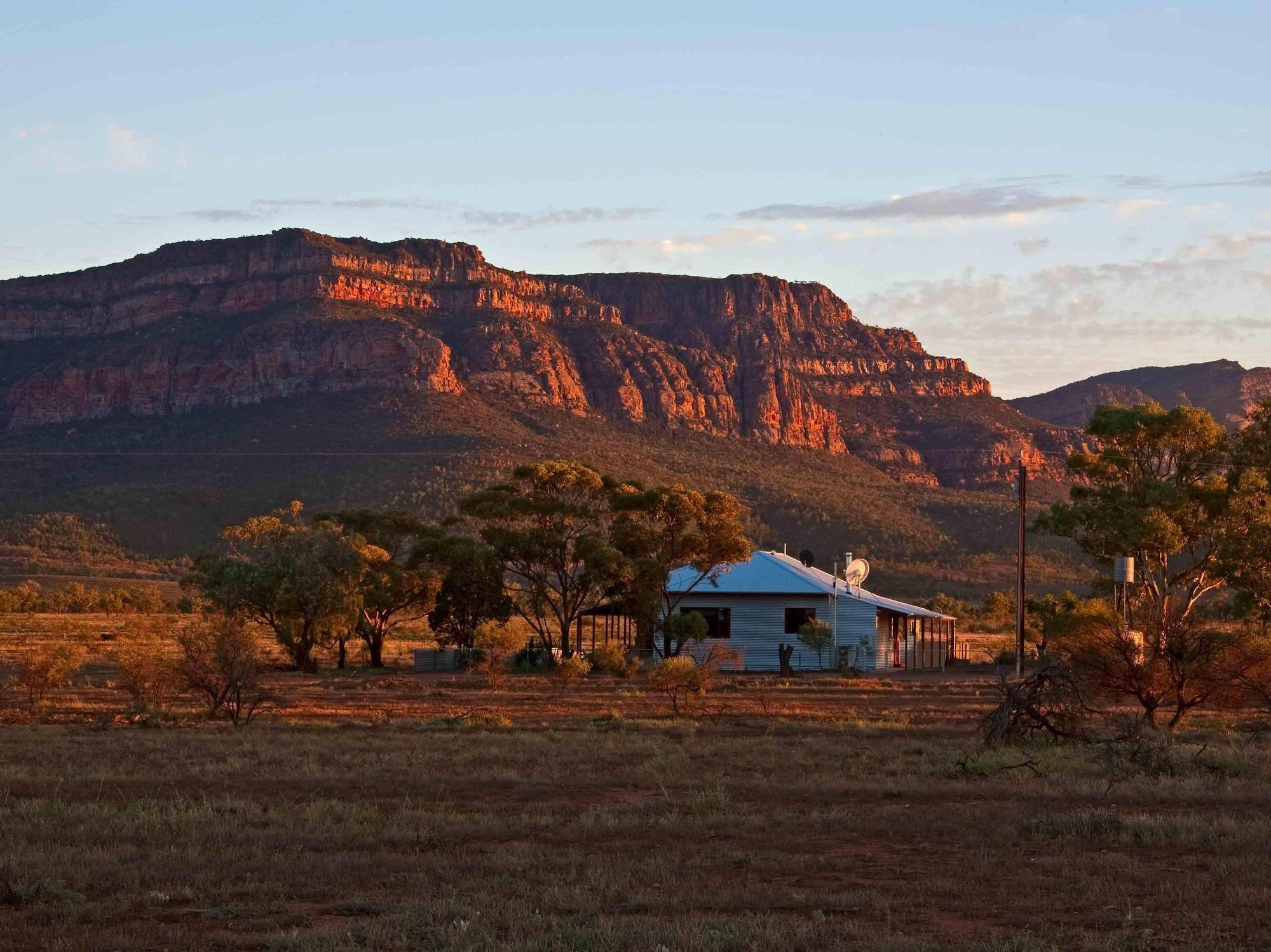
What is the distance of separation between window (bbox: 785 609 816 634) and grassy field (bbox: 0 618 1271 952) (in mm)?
23976

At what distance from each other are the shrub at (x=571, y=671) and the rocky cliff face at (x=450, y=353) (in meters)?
65.6

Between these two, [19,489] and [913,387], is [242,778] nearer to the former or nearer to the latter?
[19,489]

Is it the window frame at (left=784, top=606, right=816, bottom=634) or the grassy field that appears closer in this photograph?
the grassy field

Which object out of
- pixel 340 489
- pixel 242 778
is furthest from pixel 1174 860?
pixel 340 489

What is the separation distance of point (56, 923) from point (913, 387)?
142 m

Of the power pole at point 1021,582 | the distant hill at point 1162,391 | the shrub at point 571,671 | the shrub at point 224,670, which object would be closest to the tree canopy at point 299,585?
the shrub at point 571,671

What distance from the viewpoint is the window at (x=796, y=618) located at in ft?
161

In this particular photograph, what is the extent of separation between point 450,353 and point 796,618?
65797 millimetres

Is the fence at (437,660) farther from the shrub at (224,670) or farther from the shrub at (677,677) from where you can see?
the shrub at (224,670)

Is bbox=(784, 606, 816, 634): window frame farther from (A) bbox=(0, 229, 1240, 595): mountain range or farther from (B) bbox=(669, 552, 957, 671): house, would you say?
(A) bbox=(0, 229, 1240, 595): mountain range

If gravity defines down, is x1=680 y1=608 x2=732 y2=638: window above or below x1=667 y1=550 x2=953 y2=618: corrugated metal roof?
below

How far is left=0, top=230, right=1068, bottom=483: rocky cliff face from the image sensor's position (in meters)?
111

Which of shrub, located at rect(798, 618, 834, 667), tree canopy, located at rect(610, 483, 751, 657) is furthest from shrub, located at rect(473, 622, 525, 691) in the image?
shrub, located at rect(798, 618, 834, 667)

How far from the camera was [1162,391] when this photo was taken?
18375 cm
